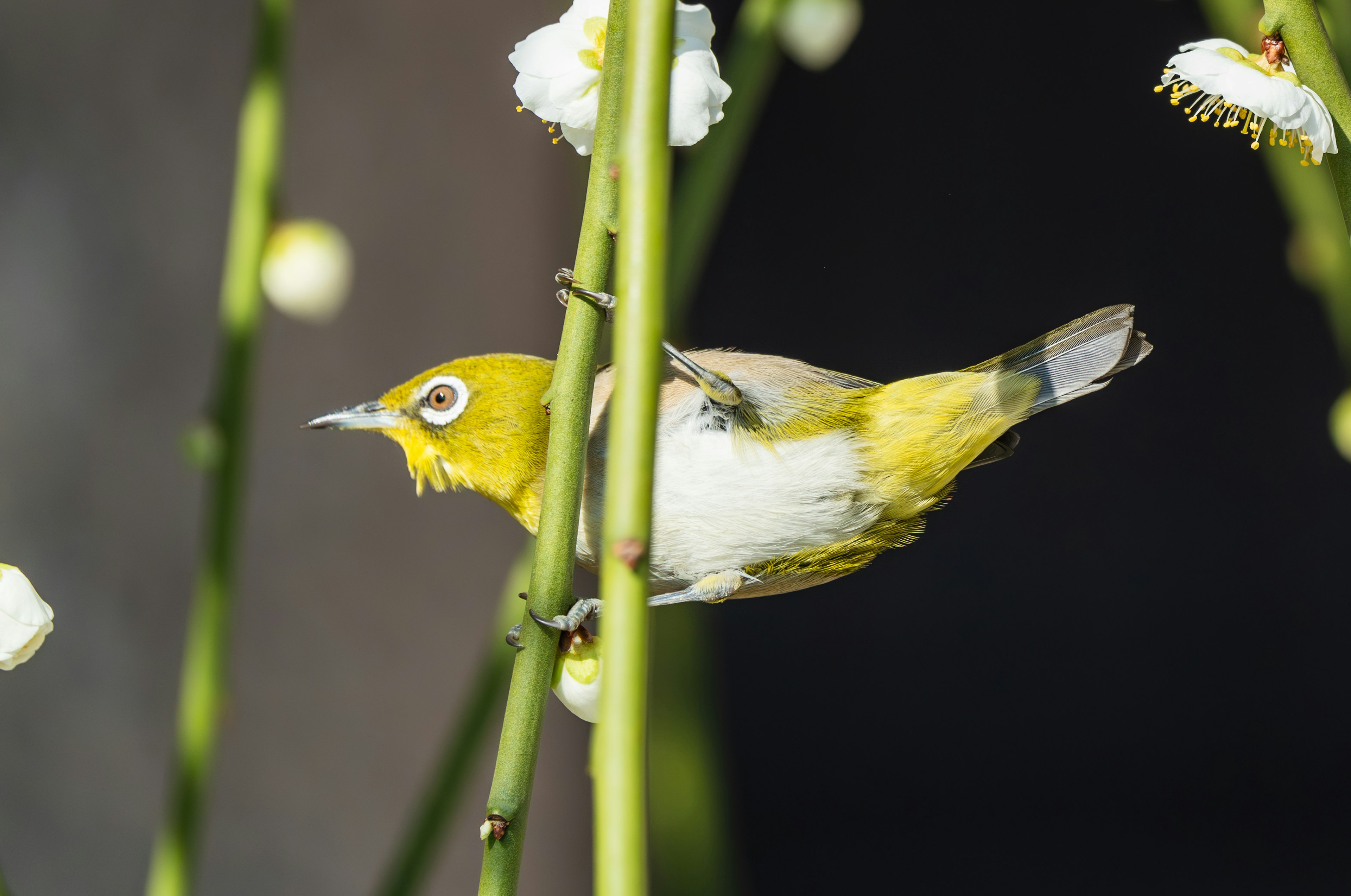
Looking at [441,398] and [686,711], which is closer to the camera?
[441,398]

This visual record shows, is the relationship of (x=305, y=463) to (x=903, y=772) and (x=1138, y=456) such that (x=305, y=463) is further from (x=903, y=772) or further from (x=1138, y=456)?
(x=1138, y=456)

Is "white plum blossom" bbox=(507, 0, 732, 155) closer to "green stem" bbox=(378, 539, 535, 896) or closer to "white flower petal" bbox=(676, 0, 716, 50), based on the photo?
"white flower petal" bbox=(676, 0, 716, 50)

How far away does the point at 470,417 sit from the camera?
0.20 metres

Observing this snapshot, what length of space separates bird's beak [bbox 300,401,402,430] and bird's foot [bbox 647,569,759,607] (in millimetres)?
55

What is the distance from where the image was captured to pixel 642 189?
0.38ft

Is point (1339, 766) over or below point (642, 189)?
over

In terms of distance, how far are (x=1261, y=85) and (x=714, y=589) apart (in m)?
0.11

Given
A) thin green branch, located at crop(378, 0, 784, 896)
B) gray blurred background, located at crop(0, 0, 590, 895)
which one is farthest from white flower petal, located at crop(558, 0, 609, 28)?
gray blurred background, located at crop(0, 0, 590, 895)

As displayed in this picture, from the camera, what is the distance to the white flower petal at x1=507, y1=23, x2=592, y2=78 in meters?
0.15

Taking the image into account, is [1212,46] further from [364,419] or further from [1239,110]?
[364,419]

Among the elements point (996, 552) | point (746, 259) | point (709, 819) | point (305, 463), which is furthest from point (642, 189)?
point (996, 552)

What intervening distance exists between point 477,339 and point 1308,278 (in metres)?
0.83

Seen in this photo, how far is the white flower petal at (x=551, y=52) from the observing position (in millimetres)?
150

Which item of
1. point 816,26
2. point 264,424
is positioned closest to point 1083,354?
point 816,26
